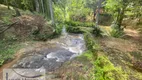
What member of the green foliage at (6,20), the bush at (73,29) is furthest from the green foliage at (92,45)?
the bush at (73,29)

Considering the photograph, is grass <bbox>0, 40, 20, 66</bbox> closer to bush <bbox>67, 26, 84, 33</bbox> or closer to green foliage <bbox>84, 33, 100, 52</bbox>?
green foliage <bbox>84, 33, 100, 52</bbox>

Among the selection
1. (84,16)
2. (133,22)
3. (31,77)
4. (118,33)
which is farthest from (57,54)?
(84,16)

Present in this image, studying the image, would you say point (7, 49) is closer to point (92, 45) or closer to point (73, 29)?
point (92, 45)

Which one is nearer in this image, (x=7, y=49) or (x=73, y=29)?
(x=7, y=49)

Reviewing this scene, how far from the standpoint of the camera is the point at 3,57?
6188mm

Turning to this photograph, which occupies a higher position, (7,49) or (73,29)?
(73,29)

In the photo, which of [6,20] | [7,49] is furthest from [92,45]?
[6,20]

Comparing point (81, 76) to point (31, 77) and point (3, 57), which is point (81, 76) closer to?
point (31, 77)

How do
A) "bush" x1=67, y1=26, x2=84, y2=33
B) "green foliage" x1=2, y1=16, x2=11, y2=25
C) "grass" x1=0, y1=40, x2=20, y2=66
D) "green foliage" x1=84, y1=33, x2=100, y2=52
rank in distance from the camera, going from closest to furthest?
"grass" x1=0, y1=40, x2=20, y2=66, "green foliage" x1=84, y1=33, x2=100, y2=52, "green foliage" x1=2, y1=16, x2=11, y2=25, "bush" x1=67, y1=26, x2=84, y2=33

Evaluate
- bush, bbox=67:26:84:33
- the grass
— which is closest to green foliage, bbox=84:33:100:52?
the grass

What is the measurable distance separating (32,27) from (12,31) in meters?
1.61

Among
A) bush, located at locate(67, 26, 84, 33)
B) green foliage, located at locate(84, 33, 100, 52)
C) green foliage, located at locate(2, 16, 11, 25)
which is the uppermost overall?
green foliage, located at locate(2, 16, 11, 25)

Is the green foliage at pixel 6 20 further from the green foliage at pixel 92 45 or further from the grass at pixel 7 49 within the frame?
the green foliage at pixel 92 45

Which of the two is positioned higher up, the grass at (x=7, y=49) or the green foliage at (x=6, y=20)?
the green foliage at (x=6, y=20)
